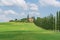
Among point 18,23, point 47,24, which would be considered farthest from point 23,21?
point 47,24

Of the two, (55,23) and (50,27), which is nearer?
(55,23)

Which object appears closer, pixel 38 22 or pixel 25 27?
pixel 25 27

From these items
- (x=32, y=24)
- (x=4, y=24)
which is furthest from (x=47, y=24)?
(x=4, y=24)

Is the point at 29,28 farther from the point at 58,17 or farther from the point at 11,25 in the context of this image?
the point at 58,17

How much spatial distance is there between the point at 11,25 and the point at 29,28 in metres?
3.52

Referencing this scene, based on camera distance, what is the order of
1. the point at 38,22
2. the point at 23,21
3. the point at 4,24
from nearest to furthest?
the point at 23,21, the point at 4,24, the point at 38,22

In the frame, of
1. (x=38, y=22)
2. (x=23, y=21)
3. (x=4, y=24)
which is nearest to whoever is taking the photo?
(x=23, y=21)

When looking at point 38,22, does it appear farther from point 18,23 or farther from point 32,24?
point 18,23

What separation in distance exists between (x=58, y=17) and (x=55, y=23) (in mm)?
1513

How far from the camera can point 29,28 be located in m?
31.6

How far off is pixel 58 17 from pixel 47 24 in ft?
13.6

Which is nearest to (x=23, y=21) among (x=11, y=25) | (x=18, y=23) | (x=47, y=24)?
(x=18, y=23)

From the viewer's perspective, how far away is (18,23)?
102ft

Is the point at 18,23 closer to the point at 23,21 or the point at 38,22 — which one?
the point at 23,21
